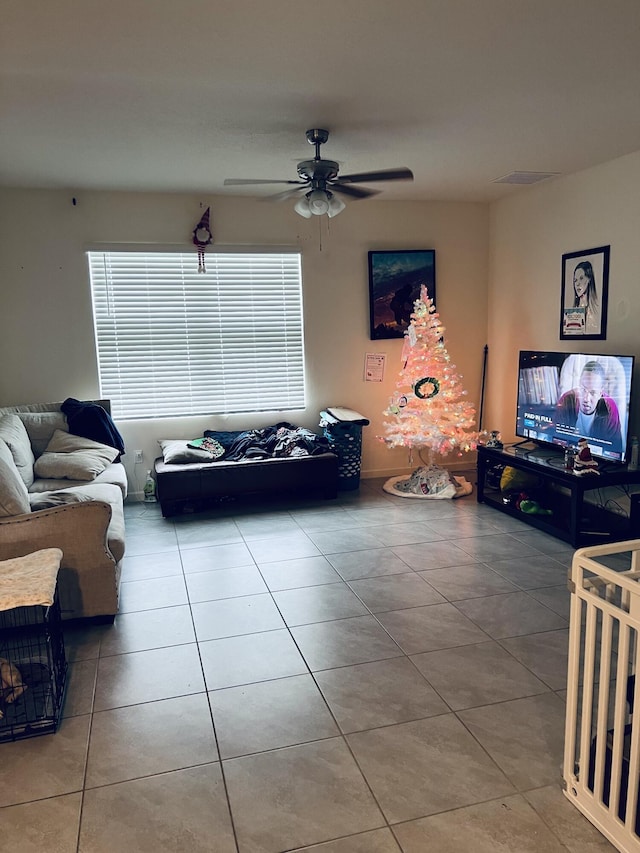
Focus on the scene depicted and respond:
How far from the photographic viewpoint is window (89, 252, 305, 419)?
545 centimetres

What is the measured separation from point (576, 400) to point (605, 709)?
10.2 ft

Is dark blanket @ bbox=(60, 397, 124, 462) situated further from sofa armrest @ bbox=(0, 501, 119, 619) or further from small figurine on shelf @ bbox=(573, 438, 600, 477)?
small figurine on shelf @ bbox=(573, 438, 600, 477)

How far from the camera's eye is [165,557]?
4.20 m

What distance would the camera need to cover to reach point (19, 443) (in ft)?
14.2

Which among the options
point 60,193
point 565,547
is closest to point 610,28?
point 565,547

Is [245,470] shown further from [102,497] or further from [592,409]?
Answer: [592,409]

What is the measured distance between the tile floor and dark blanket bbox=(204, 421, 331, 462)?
132 cm

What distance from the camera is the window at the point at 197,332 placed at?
17.9ft

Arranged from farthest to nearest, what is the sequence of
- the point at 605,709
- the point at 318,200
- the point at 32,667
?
1. the point at 318,200
2. the point at 32,667
3. the point at 605,709

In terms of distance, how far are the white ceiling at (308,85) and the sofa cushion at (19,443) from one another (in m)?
1.83

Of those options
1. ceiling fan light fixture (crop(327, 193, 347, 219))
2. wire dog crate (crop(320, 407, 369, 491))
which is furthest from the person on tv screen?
ceiling fan light fixture (crop(327, 193, 347, 219))

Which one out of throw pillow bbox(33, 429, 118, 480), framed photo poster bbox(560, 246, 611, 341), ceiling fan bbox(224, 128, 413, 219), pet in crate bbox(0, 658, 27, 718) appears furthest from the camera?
framed photo poster bbox(560, 246, 611, 341)

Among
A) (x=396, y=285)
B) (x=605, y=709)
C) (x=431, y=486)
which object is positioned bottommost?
(x=431, y=486)

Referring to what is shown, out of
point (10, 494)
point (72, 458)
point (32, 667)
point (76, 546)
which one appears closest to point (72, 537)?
point (76, 546)
